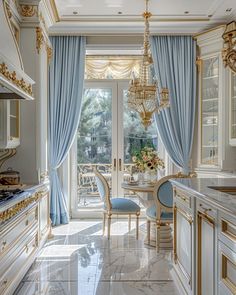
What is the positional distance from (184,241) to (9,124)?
2.18m

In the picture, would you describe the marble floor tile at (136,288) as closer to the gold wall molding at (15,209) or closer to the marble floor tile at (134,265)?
the marble floor tile at (134,265)

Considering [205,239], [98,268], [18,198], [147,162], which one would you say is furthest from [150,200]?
[205,239]

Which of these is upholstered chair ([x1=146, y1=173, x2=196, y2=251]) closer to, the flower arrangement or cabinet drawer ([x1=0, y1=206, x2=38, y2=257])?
the flower arrangement

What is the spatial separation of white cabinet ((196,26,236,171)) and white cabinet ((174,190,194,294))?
2.26m

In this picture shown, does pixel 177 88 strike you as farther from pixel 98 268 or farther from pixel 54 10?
pixel 98 268

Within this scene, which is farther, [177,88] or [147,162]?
[177,88]

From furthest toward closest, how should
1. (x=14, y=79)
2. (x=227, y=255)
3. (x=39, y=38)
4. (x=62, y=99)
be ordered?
(x=62, y=99), (x=39, y=38), (x=14, y=79), (x=227, y=255)

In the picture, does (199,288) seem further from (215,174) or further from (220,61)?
(220,61)

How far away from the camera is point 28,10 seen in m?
4.14

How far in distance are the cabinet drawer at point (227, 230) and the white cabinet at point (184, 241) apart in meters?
0.67

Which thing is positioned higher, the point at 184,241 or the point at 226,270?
the point at 226,270

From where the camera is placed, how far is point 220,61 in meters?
5.26

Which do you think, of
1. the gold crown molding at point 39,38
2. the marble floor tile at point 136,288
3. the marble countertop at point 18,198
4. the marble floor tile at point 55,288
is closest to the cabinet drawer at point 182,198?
the marble floor tile at point 136,288

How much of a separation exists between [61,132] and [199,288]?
369 centimetres
